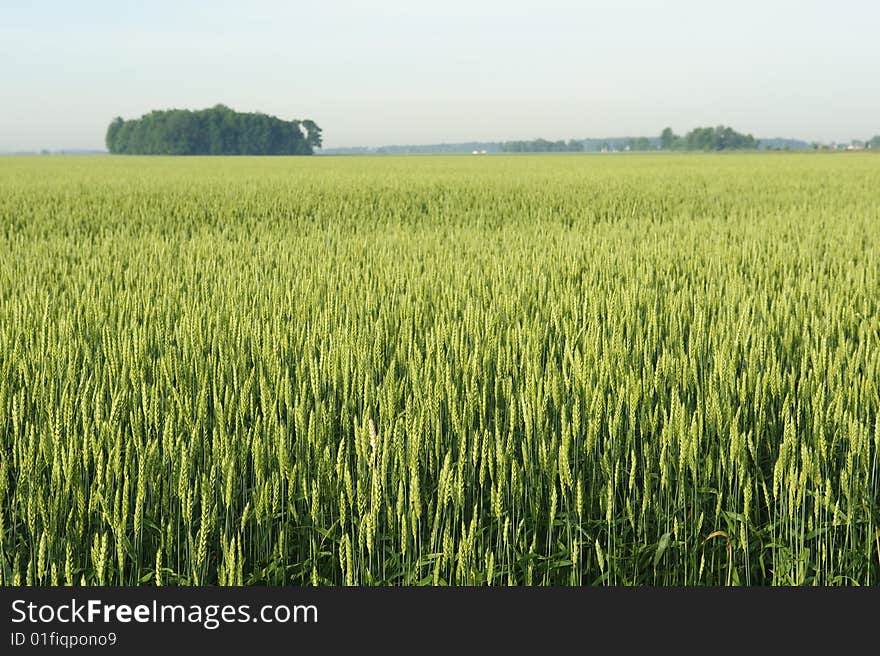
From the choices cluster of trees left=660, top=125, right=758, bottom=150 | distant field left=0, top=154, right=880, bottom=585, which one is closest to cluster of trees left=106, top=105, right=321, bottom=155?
cluster of trees left=660, top=125, right=758, bottom=150

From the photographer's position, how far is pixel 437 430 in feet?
7.23

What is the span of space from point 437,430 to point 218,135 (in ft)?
299

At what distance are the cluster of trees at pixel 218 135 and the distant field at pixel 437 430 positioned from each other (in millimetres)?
86114

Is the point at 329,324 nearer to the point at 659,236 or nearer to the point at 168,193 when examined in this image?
the point at 659,236

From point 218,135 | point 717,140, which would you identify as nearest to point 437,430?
point 218,135

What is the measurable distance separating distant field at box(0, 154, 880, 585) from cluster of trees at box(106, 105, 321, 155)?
3390 inches

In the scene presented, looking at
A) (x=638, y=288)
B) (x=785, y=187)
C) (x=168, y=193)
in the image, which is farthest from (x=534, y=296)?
(x=785, y=187)

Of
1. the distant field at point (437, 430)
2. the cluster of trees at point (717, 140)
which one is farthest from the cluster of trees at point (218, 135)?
the distant field at point (437, 430)

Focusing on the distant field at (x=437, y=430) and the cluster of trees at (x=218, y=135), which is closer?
the distant field at (x=437, y=430)

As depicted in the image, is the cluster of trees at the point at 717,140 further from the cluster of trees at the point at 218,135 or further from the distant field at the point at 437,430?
the distant field at the point at 437,430

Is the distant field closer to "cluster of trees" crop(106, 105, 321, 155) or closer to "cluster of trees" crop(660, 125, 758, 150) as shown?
"cluster of trees" crop(106, 105, 321, 155)

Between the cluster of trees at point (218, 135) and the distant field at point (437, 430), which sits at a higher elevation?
the cluster of trees at point (218, 135)

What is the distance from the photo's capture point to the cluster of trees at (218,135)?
286 ft

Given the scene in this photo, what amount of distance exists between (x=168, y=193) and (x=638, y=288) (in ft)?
37.4
